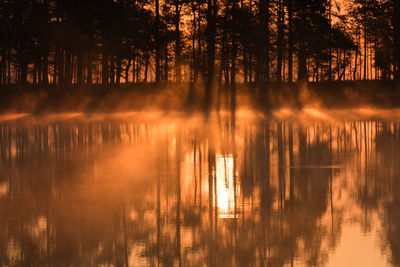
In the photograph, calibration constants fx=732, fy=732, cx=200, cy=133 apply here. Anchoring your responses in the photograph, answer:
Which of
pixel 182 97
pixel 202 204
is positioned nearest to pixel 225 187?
pixel 202 204

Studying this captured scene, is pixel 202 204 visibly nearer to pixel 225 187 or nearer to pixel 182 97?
pixel 225 187

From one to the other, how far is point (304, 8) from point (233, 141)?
41.7 m

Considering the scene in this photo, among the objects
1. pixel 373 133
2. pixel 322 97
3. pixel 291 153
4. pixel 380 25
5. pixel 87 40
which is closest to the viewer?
pixel 291 153

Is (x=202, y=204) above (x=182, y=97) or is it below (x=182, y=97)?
below

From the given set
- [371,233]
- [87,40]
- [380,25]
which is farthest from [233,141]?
[380,25]

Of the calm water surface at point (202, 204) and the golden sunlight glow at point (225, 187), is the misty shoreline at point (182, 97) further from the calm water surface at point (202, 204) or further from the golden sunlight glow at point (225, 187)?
the golden sunlight glow at point (225, 187)

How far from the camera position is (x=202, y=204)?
34.3 ft

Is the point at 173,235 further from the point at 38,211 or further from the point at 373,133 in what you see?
the point at 373,133

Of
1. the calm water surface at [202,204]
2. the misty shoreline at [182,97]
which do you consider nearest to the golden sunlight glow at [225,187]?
the calm water surface at [202,204]

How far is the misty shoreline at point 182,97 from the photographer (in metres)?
47.1

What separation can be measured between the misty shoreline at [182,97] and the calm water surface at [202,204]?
26495mm

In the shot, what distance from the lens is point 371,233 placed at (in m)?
8.34

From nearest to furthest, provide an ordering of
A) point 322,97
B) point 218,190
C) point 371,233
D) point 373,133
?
point 371,233
point 218,190
point 373,133
point 322,97

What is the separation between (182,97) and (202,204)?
1479 inches
